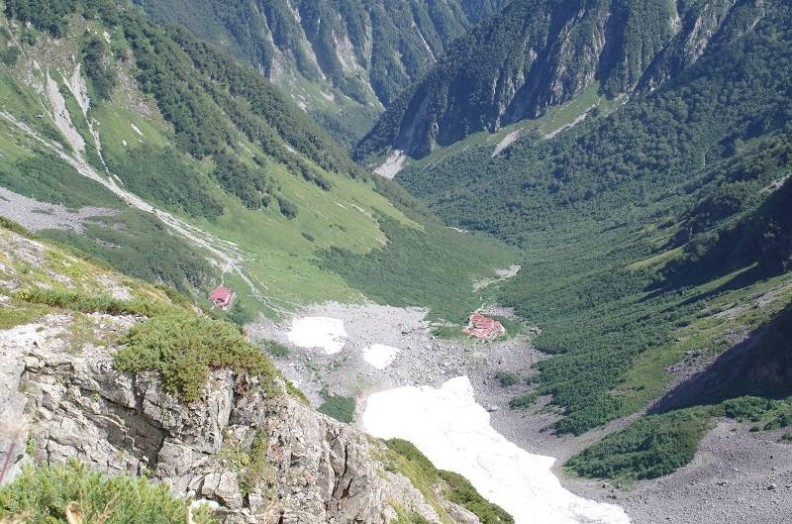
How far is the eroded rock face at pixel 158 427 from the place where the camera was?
79.5 feet

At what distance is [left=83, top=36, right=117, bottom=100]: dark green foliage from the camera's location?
585ft

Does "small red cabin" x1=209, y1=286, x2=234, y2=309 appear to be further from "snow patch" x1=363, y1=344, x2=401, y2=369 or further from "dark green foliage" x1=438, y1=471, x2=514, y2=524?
"dark green foliage" x1=438, y1=471, x2=514, y2=524

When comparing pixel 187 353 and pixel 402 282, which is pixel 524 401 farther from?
pixel 187 353

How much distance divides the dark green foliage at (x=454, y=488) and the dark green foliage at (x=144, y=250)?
73588mm

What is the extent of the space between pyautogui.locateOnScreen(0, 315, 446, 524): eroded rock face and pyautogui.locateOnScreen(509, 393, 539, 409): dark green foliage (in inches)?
3777

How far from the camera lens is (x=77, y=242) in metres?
118

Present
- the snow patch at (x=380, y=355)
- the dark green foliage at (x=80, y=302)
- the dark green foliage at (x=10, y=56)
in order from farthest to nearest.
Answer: the dark green foliage at (x=10, y=56) < the snow patch at (x=380, y=355) < the dark green foliage at (x=80, y=302)

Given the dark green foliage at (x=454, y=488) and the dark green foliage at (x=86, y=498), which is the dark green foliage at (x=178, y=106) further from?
the dark green foliage at (x=86, y=498)

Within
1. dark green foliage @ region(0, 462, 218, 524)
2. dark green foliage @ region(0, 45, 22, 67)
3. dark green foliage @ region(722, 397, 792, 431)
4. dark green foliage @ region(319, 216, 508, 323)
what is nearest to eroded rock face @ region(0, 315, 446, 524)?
dark green foliage @ region(0, 462, 218, 524)

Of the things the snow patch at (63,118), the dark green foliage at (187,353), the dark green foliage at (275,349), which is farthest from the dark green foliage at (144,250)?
the dark green foliage at (187,353)

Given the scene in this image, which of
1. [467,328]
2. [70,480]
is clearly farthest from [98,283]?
[467,328]

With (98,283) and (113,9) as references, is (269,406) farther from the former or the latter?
(113,9)

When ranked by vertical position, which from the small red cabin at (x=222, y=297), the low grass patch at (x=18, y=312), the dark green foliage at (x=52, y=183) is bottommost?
the low grass patch at (x=18, y=312)

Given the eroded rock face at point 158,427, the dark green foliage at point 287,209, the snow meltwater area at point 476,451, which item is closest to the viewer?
the eroded rock face at point 158,427
